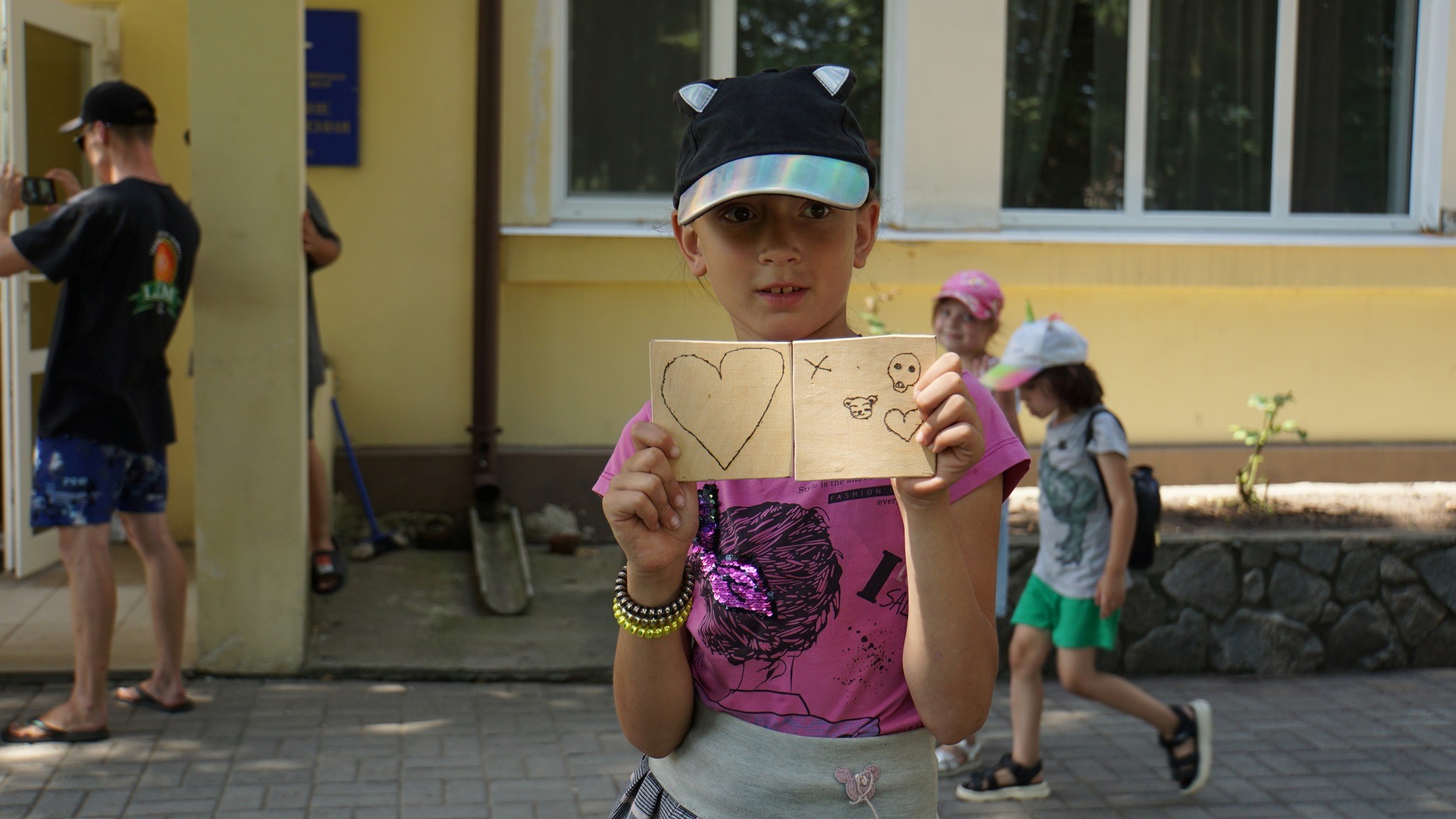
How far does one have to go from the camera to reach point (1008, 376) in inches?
174

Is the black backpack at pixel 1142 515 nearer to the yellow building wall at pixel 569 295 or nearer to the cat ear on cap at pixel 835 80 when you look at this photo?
the yellow building wall at pixel 569 295

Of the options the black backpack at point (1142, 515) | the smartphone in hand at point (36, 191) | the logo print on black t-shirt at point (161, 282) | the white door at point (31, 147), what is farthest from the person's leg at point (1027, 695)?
the white door at point (31, 147)

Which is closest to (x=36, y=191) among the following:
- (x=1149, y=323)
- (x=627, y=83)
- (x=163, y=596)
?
(x=163, y=596)

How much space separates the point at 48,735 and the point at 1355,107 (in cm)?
746

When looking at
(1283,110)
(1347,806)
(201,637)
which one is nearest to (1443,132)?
(1283,110)

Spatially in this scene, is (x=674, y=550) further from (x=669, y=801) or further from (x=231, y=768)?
(x=231, y=768)

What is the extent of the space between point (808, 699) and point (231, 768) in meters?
3.32

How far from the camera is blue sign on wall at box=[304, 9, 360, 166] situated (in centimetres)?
673

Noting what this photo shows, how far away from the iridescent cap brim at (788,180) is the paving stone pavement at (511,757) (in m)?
2.99

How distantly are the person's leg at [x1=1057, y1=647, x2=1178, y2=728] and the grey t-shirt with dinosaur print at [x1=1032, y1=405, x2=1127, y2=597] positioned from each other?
0.73 feet

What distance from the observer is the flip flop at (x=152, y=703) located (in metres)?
4.88

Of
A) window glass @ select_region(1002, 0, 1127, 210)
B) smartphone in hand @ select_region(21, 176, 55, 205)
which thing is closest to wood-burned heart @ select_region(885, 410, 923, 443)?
smartphone in hand @ select_region(21, 176, 55, 205)

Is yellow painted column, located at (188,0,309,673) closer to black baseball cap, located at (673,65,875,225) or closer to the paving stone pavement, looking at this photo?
the paving stone pavement

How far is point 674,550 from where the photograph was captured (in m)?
1.55
